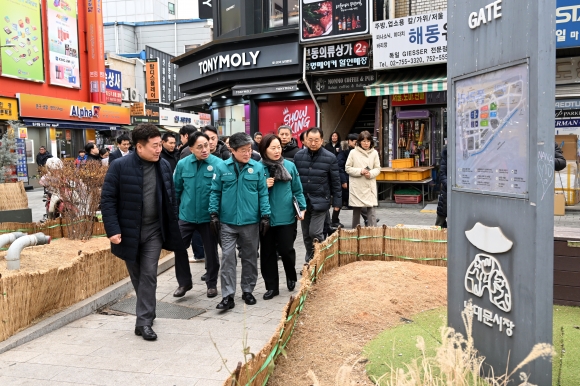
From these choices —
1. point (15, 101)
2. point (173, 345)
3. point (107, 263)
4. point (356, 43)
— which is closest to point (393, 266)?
point (173, 345)

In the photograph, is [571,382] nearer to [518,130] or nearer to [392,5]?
[518,130]

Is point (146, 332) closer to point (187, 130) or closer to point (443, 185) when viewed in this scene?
point (187, 130)

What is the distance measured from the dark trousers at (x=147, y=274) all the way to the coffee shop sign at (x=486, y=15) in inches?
127

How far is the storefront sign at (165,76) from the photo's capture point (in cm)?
3984


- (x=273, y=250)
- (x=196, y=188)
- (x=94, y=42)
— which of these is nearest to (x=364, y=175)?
(x=273, y=250)

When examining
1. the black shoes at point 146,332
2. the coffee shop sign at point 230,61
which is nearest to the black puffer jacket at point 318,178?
the black shoes at point 146,332

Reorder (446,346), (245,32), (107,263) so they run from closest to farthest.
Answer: (446,346), (107,263), (245,32)

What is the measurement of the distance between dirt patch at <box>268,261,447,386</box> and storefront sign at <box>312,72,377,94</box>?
9225 mm

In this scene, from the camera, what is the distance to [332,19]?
14.5 meters

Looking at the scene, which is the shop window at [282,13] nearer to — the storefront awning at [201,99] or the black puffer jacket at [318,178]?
the storefront awning at [201,99]

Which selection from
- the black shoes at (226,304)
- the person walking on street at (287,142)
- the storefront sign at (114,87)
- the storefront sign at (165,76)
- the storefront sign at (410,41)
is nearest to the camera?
the black shoes at (226,304)

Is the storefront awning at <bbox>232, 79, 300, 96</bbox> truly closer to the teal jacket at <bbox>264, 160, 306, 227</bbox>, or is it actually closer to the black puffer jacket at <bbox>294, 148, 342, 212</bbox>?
the black puffer jacket at <bbox>294, 148, 342, 212</bbox>

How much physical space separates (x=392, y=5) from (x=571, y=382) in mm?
12712

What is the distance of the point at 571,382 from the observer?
11.1ft
